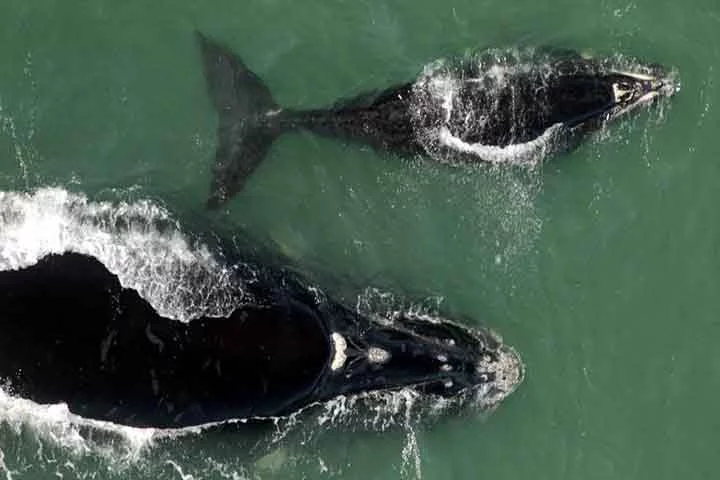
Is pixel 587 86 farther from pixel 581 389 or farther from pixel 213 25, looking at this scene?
pixel 213 25

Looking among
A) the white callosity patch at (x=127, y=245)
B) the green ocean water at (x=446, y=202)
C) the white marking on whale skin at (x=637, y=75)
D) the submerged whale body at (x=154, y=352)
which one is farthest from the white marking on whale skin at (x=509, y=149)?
the white callosity patch at (x=127, y=245)

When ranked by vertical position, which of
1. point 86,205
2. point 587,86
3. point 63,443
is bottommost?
point 63,443

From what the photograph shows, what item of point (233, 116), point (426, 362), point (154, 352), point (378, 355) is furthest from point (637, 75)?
point (154, 352)

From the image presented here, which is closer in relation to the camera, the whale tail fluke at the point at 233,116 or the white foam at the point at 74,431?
the white foam at the point at 74,431

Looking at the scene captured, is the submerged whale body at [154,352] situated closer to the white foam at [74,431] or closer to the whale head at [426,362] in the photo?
the whale head at [426,362]

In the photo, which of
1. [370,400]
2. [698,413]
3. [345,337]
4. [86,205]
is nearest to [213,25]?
[86,205]

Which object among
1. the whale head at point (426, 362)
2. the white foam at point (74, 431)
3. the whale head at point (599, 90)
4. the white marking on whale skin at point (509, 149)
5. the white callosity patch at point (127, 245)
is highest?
the whale head at point (599, 90)
